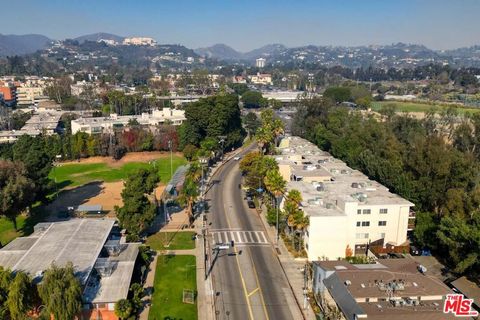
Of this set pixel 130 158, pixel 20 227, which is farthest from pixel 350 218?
pixel 130 158

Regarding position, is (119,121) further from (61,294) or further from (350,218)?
(61,294)

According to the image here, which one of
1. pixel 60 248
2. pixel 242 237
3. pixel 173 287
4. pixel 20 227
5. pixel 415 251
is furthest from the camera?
pixel 20 227

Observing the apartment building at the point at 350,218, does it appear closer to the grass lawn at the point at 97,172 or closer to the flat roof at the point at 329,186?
the flat roof at the point at 329,186

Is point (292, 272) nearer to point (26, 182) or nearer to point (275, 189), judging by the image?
point (275, 189)

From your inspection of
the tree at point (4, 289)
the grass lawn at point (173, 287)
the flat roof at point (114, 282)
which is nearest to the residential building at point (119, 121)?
the grass lawn at point (173, 287)

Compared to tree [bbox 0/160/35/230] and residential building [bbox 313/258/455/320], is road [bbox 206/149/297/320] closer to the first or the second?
residential building [bbox 313/258/455/320]

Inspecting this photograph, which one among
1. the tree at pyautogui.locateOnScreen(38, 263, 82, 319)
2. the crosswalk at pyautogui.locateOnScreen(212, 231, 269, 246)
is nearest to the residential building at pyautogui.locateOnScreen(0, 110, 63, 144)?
the crosswalk at pyautogui.locateOnScreen(212, 231, 269, 246)
